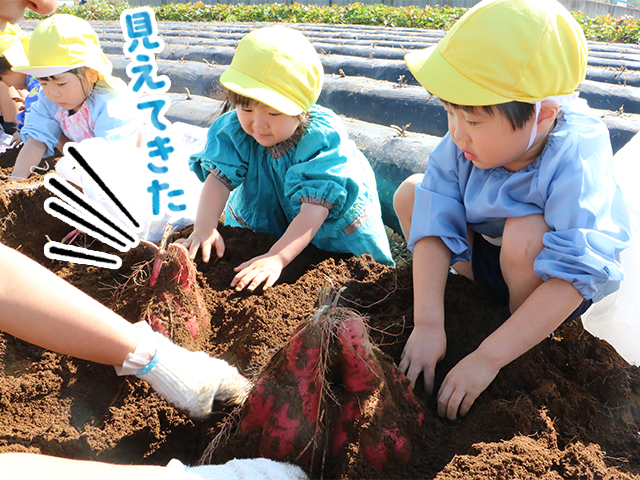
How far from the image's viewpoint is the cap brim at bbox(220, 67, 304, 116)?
5.41 ft

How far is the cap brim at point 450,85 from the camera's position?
1203 millimetres

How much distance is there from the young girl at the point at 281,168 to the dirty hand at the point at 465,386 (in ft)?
2.32

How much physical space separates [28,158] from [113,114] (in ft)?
2.38

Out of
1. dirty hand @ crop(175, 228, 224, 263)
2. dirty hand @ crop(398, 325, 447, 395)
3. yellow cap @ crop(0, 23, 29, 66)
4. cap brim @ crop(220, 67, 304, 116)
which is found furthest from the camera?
yellow cap @ crop(0, 23, 29, 66)

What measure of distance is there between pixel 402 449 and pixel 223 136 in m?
1.45

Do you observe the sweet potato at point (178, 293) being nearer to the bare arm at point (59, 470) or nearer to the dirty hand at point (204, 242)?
the dirty hand at point (204, 242)

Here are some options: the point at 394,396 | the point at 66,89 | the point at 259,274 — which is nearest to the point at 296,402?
the point at 394,396

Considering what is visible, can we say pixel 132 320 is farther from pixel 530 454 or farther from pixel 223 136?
pixel 530 454

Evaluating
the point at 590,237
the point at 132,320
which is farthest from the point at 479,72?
the point at 132,320

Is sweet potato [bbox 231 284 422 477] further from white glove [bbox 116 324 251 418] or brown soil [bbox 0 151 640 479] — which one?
white glove [bbox 116 324 251 418]

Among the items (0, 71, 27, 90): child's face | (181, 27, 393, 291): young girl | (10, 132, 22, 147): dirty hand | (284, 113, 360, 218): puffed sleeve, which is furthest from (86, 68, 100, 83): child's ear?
(284, 113, 360, 218): puffed sleeve

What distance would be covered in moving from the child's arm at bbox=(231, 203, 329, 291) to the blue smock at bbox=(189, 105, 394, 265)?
0.05 m

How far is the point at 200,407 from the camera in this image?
1343mm

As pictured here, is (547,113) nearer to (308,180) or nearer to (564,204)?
(564,204)
